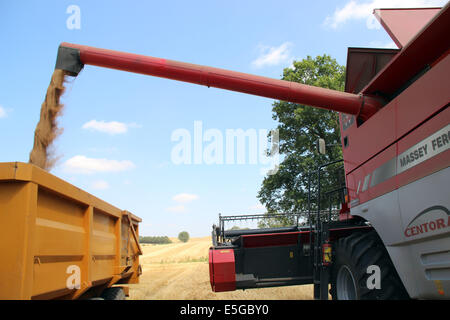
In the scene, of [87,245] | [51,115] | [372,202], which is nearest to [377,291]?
[372,202]

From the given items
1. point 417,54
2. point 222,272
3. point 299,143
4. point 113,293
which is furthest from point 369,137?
point 299,143

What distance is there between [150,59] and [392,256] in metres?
4.22

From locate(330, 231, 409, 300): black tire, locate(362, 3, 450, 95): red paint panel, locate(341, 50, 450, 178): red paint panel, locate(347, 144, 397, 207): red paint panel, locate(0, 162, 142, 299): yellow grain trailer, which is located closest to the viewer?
locate(0, 162, 142, 299): yellow grain trailer

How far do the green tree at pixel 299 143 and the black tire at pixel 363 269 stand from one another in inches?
475

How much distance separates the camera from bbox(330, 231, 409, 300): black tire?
3.98m

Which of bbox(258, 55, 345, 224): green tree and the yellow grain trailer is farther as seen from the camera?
bbox(258, 55, 345, 224): green tree

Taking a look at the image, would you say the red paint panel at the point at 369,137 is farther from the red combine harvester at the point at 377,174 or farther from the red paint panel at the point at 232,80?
the red paint panel at the point at 232,80

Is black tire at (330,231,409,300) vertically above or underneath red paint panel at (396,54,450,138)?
underneath

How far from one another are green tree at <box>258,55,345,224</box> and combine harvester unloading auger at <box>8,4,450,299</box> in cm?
1109

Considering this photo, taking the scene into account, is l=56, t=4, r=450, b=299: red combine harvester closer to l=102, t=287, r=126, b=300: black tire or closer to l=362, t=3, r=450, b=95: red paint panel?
l=362, t=3, r=450, b=95: red paint panel

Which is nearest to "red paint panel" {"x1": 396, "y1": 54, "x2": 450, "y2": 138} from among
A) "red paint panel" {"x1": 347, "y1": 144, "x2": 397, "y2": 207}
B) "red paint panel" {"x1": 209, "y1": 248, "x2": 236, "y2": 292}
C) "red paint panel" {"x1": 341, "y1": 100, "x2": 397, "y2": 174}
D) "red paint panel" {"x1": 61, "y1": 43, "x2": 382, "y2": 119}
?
"red paint panel" {"x1": 341, "y1": 100, "x2": 397, "y2": 174}

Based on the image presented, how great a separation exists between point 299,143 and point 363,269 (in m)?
14.5

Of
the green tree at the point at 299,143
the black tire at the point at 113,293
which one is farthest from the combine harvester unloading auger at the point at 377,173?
the green tree at the point at 299,143

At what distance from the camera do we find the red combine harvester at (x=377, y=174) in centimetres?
323
